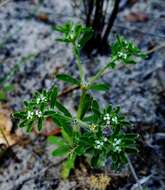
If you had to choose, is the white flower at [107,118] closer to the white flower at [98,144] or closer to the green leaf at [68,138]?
the white flower at [98,144]

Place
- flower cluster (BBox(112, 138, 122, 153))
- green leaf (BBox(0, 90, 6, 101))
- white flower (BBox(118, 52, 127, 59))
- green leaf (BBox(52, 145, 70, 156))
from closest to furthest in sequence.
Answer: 1. flower cluster (BBox(112, 138, 122, 153))
2. white flower (BBox(118, 52, 127, 59))
3. green leaf (BBox(52, 145, 70, 156))
4. green leaf (BBox(0, 90, 6, 101))

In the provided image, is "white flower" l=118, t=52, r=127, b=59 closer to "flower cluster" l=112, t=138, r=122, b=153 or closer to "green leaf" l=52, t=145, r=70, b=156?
"flower cluster" l=112, t=138, r=122, b=153

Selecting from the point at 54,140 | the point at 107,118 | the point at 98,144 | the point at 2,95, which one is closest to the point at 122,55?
the point at 107,118

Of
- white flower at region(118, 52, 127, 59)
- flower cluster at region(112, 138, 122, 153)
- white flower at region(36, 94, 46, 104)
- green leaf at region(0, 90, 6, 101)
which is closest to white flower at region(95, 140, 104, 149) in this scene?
flower cluster at region(112, 138, 122, 153)

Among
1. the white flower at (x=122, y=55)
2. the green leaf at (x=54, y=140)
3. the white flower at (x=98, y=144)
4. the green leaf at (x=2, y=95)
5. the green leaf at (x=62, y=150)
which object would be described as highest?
the white flower at (x=122, y=55)

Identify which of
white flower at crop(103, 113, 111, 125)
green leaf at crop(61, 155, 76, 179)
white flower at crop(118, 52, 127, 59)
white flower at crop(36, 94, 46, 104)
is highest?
white flower at crop(118, 52, 127, 59)

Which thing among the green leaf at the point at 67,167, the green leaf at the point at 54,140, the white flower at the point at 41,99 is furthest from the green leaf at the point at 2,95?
the white flower at the point at 41,99

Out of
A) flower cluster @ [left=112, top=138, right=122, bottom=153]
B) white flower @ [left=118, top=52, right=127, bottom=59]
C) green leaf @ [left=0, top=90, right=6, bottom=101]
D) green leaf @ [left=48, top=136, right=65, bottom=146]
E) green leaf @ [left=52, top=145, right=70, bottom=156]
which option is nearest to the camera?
flower cluster @ [left=112, top=138, right=122, bottom=153]

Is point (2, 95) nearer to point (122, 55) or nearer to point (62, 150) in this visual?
point (62, 150)

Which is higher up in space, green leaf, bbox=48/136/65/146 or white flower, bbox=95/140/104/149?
white flower, bbox=95/140/104/149

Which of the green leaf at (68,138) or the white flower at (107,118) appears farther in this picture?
the green leaf at (68,138)

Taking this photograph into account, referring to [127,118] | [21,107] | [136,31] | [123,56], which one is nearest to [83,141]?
[123,56]
